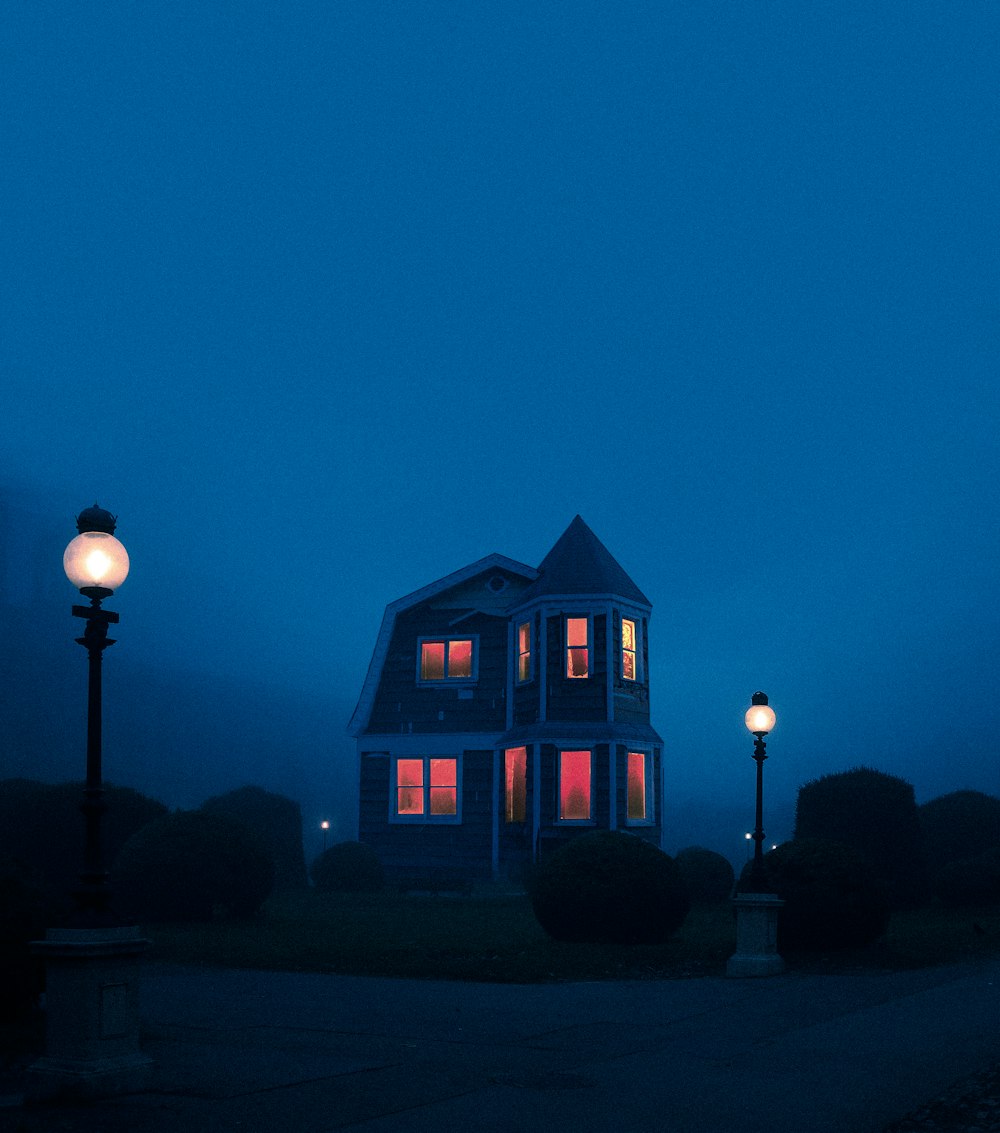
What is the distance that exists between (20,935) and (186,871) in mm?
12310

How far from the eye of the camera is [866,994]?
14.1 meters

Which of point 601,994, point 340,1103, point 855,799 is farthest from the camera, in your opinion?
point 855,799

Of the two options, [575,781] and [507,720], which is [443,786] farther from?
[575,781]

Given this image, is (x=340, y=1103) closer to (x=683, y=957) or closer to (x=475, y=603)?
(x=683, y=957)

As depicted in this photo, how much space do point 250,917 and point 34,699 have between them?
99.6 meters

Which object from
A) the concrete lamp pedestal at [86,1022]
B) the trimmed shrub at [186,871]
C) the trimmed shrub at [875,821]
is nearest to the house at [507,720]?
the trimmed shrub at [875,821]

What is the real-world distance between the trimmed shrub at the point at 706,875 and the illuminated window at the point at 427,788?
694 centimetres

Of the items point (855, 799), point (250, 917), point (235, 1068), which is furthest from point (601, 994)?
point (855, 799)

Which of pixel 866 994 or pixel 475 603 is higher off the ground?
pixel 475 603

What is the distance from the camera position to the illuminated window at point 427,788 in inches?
1377

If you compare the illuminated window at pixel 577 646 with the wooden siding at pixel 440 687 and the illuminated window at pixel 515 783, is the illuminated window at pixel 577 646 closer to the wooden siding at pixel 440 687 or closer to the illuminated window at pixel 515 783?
the illuminated window at pixel 515 783

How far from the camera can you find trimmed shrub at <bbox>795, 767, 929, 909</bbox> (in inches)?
1143

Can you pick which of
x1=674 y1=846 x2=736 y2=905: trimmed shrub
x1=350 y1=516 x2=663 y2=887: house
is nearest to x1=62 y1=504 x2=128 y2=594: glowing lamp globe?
x1=350 y1=516 x2=663 y2=887: house

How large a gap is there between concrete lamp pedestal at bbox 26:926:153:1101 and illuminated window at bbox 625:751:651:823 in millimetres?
24362
